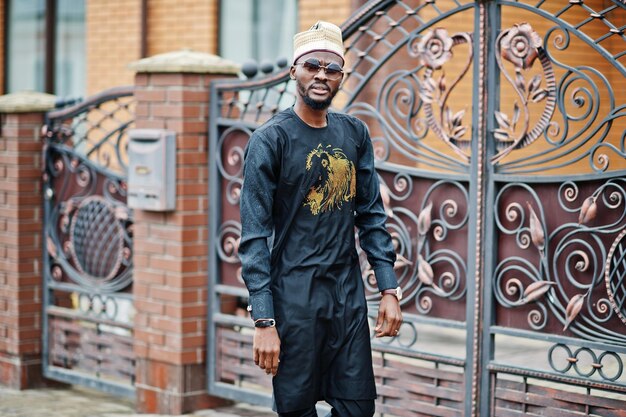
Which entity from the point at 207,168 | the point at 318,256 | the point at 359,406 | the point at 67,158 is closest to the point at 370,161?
the point at 318,256

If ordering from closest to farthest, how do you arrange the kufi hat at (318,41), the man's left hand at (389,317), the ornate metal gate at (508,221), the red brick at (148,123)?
the kufi hat at (318,41), the man's left hand at (389,317), the ornate metal gate at (508,221), the red brick at (148,123)

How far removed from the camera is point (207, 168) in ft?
24.0

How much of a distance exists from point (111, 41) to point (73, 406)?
5.24m

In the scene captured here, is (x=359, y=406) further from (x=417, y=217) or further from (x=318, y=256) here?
(x=417, y=217)

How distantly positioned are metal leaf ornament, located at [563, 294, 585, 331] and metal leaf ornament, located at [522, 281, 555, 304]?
5.8 inches

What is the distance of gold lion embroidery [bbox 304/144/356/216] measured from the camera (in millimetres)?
4723


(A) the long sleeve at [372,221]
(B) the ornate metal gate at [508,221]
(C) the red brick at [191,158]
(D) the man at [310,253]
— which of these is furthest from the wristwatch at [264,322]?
(C) the red brick at [191,158]

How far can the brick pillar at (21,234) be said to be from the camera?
8273 mm

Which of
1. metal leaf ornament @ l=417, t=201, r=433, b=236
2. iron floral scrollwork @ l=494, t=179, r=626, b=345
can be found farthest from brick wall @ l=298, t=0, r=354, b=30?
iron floral scrollwork @ l=494, t=179, r=626, b=345

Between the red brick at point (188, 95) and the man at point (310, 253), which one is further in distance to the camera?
the red brick at point (188, 95)

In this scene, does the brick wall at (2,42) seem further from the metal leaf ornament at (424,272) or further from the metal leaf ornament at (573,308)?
the metal leaf ornament at (573,308)

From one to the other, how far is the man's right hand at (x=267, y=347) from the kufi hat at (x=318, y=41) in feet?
3.54

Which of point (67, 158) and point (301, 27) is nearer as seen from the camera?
point (67, 158)

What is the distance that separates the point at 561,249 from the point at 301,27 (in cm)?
497
